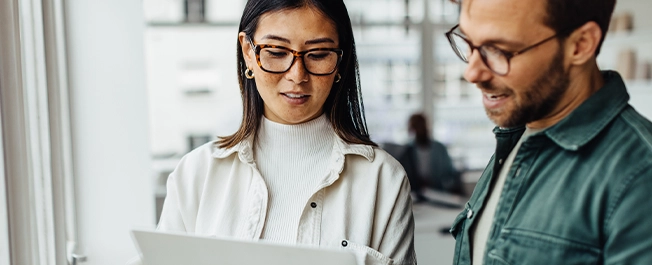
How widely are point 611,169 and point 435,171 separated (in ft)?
12.6

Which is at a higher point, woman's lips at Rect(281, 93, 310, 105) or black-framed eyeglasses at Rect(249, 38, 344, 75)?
black-framed eyeglasses at Rect(249, 38, 344, 75)

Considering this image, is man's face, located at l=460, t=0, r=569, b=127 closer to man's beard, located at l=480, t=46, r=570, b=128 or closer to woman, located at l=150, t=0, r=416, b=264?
man's beard, located at l=480, t=46, r=570, b=128

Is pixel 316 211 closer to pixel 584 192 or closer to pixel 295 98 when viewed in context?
pixel 295 98

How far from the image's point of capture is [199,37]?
516 centimetres

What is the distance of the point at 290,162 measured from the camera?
148 cm

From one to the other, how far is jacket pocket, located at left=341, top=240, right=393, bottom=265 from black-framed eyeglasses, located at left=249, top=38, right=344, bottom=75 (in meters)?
0.37

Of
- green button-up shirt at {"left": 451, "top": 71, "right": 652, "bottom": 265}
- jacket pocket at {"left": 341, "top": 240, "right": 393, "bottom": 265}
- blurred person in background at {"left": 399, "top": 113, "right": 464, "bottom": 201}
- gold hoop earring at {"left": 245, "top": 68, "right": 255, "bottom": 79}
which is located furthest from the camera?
blurred person in background at {"left": 399, "top": 113, "right": 464, "bottom": 201}

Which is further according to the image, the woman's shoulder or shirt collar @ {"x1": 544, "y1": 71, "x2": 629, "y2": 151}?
the woman's shoulder

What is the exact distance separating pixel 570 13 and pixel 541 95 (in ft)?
0.46

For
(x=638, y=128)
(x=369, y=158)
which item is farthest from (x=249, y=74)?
(x=638, y=128)

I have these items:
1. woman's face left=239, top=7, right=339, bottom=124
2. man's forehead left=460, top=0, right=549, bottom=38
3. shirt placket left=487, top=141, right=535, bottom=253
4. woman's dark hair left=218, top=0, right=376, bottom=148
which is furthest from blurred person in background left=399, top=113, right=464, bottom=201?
man's forehead left=460, top=0, right=549, bottom=38

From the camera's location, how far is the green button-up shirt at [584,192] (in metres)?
0.96

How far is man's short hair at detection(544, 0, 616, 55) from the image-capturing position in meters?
1.04

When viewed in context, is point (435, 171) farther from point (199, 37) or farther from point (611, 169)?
point (611, 169)
